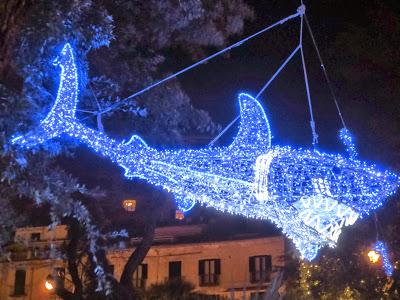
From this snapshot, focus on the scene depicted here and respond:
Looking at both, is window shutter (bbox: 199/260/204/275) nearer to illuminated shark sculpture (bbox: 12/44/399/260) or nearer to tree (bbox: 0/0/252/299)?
tree (bbox: 0/0/252/299)

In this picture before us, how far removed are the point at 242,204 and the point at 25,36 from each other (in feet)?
12.2

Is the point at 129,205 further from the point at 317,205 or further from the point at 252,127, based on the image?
the point at 252,127

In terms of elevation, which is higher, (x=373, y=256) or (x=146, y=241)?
(x=146, y=241)

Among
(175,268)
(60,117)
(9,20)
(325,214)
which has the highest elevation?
(9,20)

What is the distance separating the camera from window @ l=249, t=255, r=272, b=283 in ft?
99.0

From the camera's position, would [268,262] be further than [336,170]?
Yes

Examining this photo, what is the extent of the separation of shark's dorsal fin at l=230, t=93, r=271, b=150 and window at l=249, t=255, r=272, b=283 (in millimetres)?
23047

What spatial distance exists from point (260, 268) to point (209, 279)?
294cm

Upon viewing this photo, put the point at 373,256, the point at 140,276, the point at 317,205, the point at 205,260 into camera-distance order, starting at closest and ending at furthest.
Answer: the point at 317,205 < the point at 373,256 < the point at 205,260 < the point at 140,276

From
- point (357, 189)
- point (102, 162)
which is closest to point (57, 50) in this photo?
point (357, 189)

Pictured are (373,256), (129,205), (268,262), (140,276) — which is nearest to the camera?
(373,256)

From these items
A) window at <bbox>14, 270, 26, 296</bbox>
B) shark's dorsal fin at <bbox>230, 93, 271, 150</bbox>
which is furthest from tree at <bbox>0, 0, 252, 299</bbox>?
window at <bbox>14, 270, 26, 296</bbox>

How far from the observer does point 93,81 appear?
10.9 m

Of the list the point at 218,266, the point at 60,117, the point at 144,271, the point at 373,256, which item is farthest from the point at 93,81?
the point at 144,271
